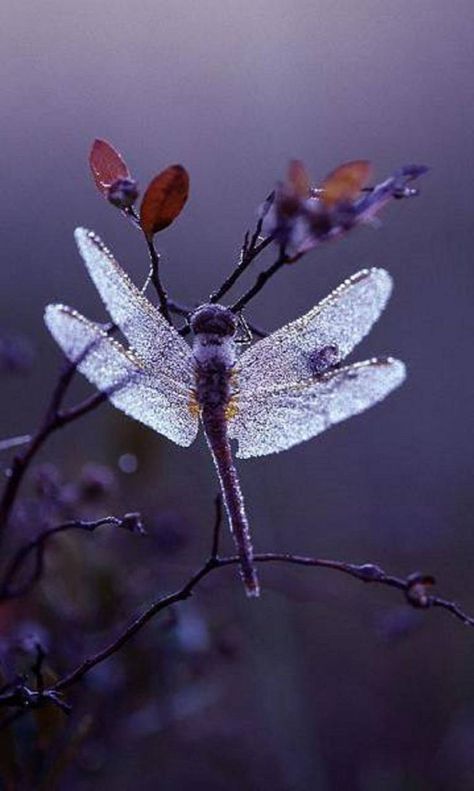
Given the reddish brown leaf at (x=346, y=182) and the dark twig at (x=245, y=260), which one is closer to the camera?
the reddish brown leaf at (x=346, y=182)

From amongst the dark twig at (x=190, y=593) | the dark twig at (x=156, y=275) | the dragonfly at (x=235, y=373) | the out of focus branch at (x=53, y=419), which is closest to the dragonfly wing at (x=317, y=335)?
the dragonfly at (x=235, y=373)

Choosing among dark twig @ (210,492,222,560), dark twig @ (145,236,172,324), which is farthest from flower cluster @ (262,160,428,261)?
dark twig @ (210,492,222,560)

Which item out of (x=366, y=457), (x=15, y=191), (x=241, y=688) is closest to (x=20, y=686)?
(x=241, y=688)

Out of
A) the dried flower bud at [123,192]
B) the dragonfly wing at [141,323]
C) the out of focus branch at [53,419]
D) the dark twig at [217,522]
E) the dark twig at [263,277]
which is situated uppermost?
the dried flower bud at [123,192]

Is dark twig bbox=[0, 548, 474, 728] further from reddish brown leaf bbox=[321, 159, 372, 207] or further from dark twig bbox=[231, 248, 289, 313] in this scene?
reddish brown leaf bbox=[321, 159, 372, 207]

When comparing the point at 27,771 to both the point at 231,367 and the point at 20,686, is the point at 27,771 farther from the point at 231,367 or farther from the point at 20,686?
the point at 231,367

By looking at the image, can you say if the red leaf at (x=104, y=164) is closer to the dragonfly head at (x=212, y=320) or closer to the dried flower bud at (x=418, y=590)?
the dragonfly head at (x=212, y=320)

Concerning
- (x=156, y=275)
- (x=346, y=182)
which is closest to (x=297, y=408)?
(x=156, y=275)

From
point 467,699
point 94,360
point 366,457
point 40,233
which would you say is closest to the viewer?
point 94,360
